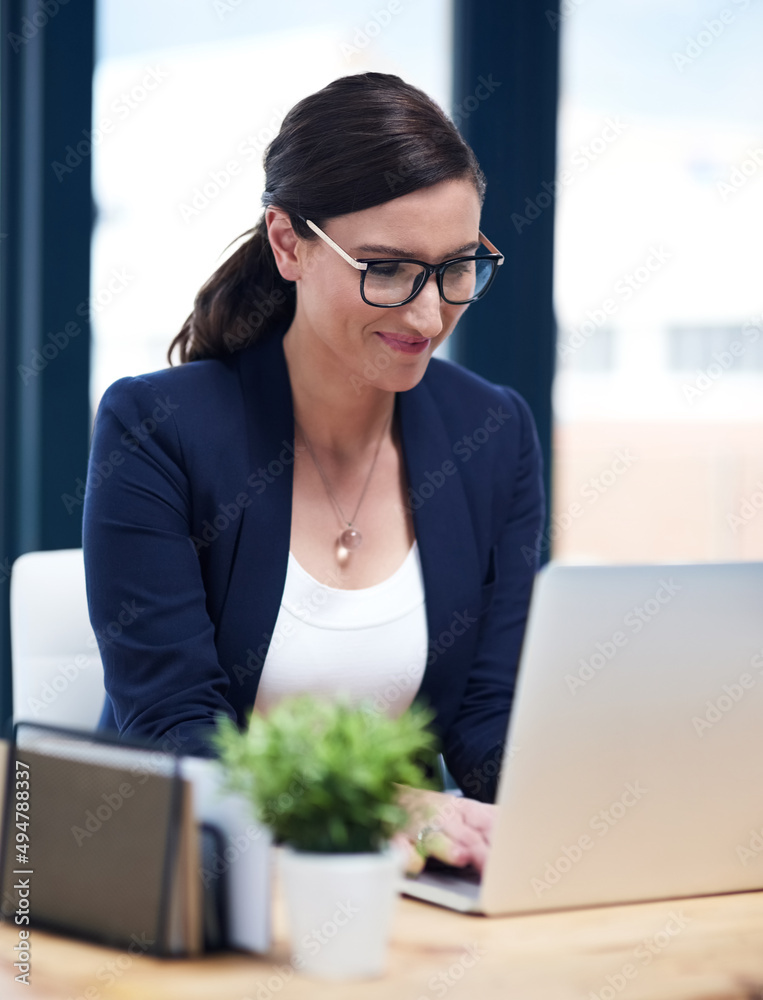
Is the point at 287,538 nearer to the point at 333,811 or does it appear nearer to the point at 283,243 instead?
the point at 283,243

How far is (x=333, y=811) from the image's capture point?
0.75m

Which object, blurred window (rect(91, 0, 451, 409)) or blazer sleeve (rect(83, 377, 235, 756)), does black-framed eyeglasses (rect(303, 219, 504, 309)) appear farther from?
blurred window (rect(91, 0, 451, 409))

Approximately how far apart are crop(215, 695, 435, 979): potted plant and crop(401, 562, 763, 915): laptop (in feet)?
0.45

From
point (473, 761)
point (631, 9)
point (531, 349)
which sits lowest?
point (473, 761)

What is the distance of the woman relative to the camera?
1418mm

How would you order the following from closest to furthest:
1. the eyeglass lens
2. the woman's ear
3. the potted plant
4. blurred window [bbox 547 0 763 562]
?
the potted plant, the eyeglass lens, the woman's ear, blurred window [bbox 547 0 763 562]

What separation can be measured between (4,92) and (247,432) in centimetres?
99

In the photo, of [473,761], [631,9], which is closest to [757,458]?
[631,9]

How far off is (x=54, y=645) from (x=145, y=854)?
0.83m

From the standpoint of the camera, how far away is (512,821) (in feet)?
2.89

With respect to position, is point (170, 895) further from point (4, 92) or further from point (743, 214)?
point (743, 214)

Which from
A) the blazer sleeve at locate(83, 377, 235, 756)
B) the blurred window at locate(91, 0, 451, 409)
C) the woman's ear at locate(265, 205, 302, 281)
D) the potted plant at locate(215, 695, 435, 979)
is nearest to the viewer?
the potted plant at locate(215, 695, 435, 979)

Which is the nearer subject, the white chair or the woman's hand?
the woman's hand

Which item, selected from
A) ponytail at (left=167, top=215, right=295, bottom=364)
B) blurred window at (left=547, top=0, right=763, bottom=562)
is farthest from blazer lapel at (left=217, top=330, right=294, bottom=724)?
blurred window at (left=547, top=0, right=763, bottom=562)
